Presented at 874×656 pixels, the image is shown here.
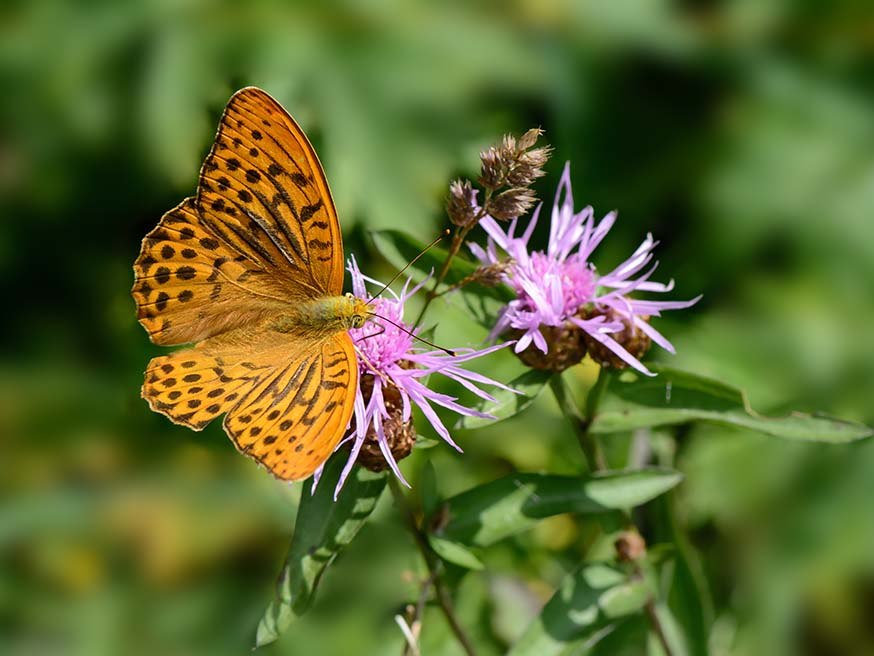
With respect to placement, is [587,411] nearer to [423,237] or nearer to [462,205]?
[462,205]

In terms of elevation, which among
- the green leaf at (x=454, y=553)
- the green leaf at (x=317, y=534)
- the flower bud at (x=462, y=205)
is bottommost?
the green leaf at (x=454, y=553)

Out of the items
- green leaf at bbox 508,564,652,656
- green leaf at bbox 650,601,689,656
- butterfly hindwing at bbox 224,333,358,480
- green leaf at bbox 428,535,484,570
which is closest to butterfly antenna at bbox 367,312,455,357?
butterfly hindwing at bbox 224,333,358,480

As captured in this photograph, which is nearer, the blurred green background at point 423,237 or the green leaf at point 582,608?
the green leaf at point 582,608

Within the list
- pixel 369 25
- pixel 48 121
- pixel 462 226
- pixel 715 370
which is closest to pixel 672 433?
pixel 715 370

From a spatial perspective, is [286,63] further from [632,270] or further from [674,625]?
[674,625]

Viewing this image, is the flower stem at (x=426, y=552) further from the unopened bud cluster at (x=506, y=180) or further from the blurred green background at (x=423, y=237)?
the unopened bud cluster at (x=506, y=180)

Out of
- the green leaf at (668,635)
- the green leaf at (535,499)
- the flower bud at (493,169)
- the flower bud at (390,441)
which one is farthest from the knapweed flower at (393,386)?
the green leaf at (668,635)

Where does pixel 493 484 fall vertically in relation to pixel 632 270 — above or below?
below
